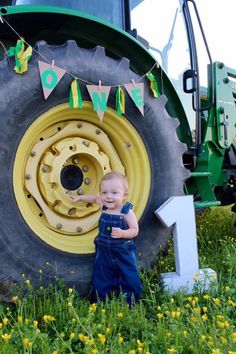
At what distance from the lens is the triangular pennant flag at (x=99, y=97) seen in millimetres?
2213

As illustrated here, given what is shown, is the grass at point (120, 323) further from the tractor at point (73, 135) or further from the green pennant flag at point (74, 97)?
the green pennant flag at point (74, 97)

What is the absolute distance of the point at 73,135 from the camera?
2.30m

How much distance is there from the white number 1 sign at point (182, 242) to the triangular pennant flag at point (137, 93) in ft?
1.76

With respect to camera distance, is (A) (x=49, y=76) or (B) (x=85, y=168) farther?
(B) (x=85, y=168)

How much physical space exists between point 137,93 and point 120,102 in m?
0.13

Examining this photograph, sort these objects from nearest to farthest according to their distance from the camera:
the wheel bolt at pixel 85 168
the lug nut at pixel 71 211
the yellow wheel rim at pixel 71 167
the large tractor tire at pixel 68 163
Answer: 1. the large tractor tire at pixel 68 163
2. the yellow wheel rim at pixel 71 167
3. the lug nut at pixel 71 211
4. the wheel bolt at pixel 85 168

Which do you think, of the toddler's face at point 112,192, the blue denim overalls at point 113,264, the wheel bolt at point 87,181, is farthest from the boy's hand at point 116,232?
the wheel bolt at point 87,181

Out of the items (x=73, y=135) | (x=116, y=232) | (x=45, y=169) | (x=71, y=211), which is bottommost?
(x=116, y=232)

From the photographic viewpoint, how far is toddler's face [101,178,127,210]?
213cm

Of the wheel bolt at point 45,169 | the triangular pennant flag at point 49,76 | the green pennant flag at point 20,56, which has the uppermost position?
the green pennant flag at point 20,56

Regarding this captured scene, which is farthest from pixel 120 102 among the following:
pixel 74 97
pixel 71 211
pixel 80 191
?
pixel 71 211

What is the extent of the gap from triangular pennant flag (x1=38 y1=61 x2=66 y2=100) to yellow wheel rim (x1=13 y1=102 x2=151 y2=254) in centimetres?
11

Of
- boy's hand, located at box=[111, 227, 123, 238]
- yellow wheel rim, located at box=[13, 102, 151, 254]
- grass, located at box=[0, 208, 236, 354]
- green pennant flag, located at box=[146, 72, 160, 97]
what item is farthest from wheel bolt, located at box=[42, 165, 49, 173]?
green pennant flag, located at box=[146, 72, 160, 97]

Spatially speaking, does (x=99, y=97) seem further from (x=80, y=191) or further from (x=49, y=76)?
(x=80, y=191)
